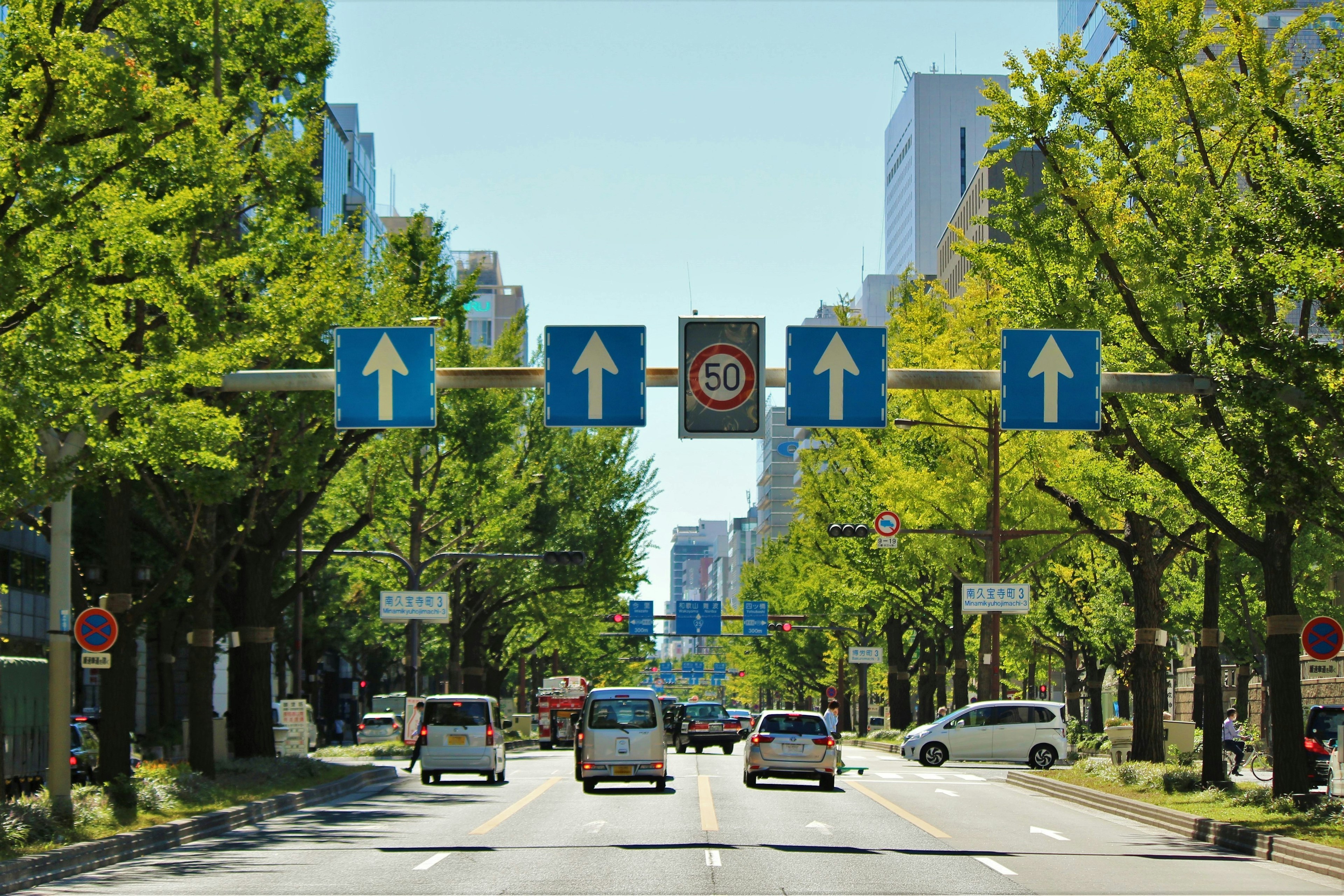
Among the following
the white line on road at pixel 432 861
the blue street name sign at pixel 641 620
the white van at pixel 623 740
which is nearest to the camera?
the white line on road at pixel 432 861

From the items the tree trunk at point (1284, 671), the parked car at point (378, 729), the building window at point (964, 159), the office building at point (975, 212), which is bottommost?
the parked car at point (378, 729)

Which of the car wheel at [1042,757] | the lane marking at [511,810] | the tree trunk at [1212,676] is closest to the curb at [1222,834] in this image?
the tree trunk at [1212,676]

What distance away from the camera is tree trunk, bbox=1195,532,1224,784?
25094 millimetres

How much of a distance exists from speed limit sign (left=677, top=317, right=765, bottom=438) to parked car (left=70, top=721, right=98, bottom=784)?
54.4ft

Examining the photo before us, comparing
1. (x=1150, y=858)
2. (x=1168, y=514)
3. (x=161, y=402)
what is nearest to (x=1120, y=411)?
(x=1168, y=514)

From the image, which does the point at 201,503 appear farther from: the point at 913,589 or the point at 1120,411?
the point at 913,589

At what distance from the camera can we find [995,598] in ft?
127

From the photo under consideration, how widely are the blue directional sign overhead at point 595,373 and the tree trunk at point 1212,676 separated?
11242 mm

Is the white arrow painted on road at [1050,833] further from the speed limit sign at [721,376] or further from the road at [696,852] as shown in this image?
the speed limit sign at [721,376]

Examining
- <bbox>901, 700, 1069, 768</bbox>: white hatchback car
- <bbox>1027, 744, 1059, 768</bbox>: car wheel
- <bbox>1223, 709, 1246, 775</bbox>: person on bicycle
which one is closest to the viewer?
<bbox>1223, 709, 1246, 775</bbox>: person on bicycle

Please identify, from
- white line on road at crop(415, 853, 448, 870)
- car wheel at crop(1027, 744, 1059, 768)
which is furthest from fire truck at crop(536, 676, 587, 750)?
white line on road at crop(415, 853, 448, 870)

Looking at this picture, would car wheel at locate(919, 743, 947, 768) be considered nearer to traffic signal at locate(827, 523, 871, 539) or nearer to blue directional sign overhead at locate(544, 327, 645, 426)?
traffic signal at locate(827, 523, 871, 539)

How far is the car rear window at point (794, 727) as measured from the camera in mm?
29406

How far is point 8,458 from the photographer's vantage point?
53.1ft
